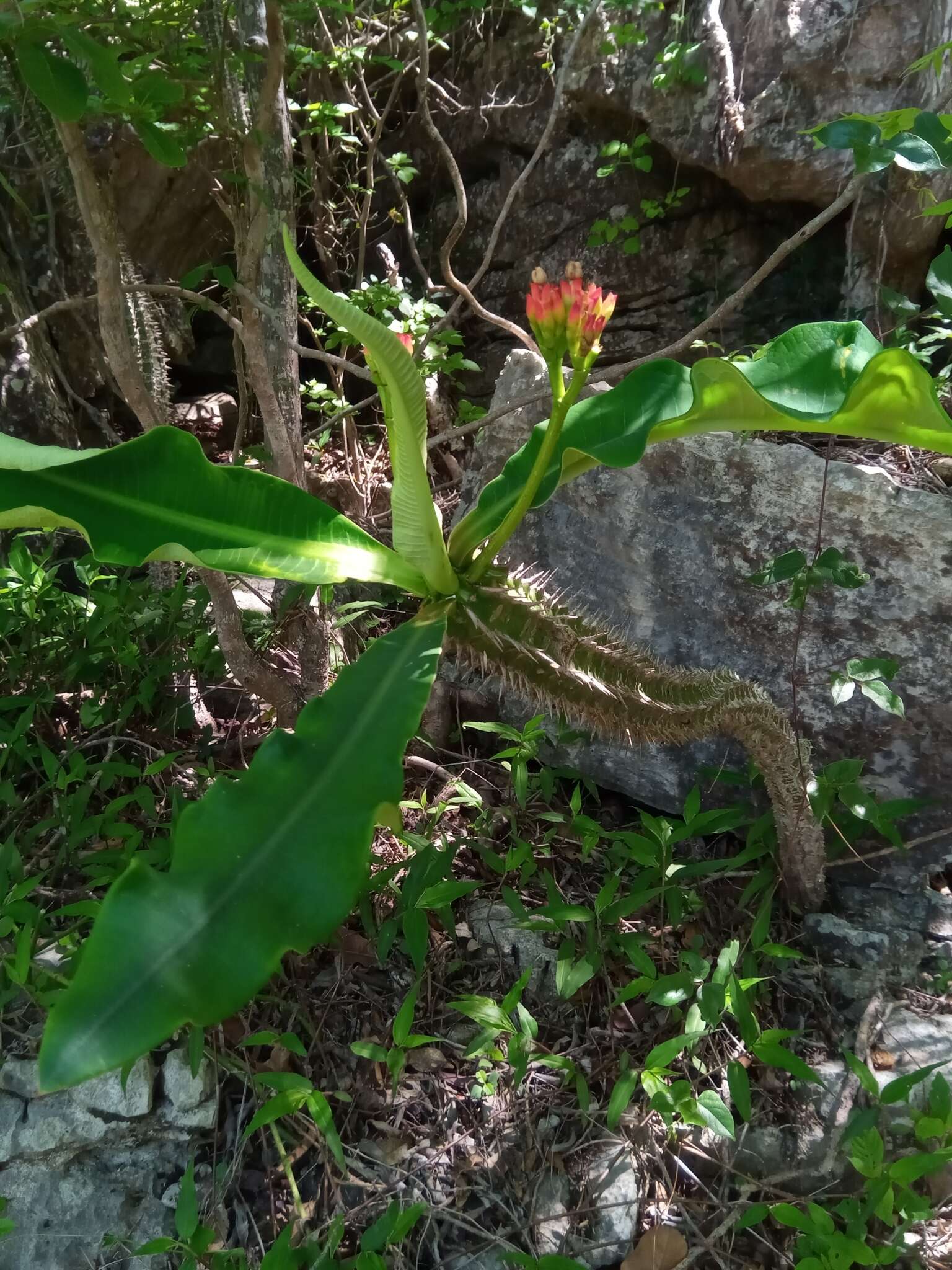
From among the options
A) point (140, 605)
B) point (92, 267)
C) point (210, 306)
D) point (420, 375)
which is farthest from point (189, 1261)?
point (92, 267)

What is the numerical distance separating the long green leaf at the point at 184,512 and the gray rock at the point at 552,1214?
3.01 feet

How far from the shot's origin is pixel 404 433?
104 centimetres

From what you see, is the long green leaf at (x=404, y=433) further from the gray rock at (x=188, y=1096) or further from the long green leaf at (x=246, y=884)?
the gray rock at (x=188, y=1096)

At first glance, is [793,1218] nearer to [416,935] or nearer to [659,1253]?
[659,1253]

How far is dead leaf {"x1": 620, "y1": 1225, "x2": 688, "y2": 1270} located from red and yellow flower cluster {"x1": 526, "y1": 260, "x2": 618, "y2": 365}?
3.89 feet

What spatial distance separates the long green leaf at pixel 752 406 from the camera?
96cm

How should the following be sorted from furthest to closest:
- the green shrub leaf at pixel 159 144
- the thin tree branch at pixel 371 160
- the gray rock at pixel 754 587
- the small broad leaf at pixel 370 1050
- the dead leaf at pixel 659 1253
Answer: the thin tree branch at pixel 371 160
the gray rock at pixel 754 587
the green shrub leaf at pixel 159 144
the small broad leaf at pixel 370 1050
the dead leaf at pixel 659 1253

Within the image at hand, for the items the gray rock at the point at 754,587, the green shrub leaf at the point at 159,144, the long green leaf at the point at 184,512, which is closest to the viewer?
the long green leaf at the point at 184,512

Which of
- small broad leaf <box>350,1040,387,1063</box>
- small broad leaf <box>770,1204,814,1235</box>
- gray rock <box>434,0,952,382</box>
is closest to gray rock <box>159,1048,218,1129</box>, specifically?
small broad leaf <box>350,1040,387,1063</box>

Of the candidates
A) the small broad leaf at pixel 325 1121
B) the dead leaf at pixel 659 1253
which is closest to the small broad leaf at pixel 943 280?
the dead leaf at pixel 659 1253

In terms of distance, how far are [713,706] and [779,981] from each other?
1.79 ft

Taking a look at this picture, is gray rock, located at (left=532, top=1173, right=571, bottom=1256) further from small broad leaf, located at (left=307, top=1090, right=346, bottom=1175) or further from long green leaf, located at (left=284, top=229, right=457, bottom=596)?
long green leaf, located at (left=284, top=229, right=457, bottom=596)

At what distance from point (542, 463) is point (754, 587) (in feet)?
2.92

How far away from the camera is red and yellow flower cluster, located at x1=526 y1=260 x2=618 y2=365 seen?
86 cm
